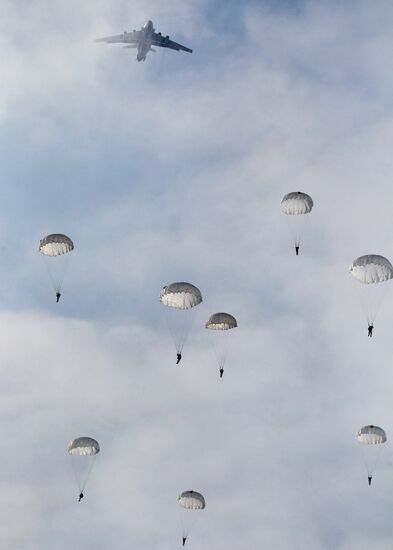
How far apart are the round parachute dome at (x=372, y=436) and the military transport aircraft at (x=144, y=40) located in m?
87.2

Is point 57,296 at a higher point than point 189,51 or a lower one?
lower

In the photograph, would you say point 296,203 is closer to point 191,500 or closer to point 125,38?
point 191,500

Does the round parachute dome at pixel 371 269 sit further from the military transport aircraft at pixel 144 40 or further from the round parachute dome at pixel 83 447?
the military transport aircraft at pixel 144 40

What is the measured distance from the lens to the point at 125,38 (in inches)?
5138

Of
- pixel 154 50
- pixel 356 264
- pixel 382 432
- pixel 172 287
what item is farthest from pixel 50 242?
pixel 154 50

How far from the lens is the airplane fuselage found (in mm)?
125688

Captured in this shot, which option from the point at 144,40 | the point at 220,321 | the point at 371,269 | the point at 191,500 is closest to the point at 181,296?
the point at 220,321

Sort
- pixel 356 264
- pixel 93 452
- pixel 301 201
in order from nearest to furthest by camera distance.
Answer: pixel 356 264, pixel 301 201, pixel 93 452

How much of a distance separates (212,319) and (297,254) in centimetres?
1233

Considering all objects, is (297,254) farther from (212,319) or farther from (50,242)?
(50,242)

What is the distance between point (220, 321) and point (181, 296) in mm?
6435

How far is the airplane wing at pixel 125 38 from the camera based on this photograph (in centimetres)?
12850

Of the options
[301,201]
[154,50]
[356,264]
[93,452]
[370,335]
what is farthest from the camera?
[154,50]

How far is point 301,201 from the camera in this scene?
6228cm
